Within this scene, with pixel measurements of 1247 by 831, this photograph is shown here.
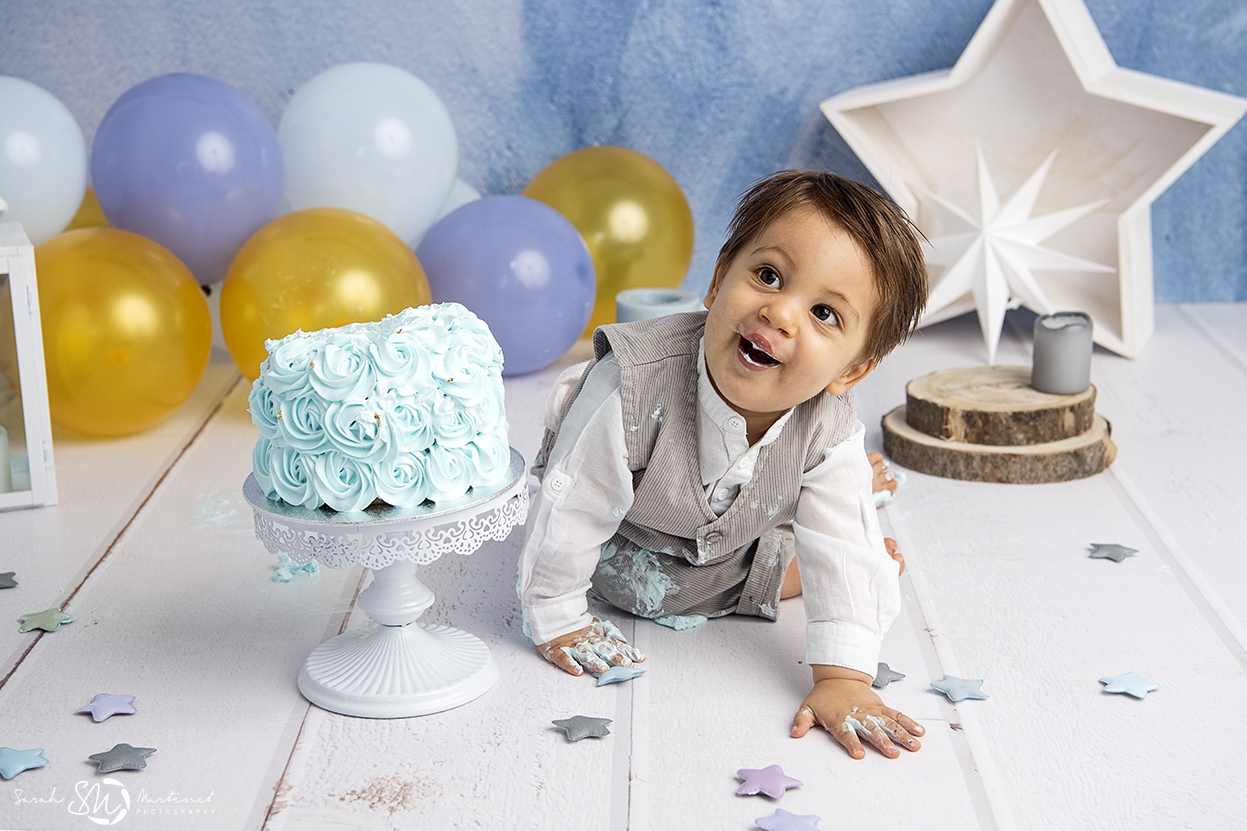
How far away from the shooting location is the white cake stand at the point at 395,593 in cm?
122

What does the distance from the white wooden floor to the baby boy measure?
2.8 inches

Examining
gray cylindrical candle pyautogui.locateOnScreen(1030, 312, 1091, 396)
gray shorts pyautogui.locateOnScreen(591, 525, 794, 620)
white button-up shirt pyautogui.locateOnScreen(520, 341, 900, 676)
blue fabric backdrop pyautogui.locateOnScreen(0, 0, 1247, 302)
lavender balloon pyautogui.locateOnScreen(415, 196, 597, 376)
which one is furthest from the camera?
blue fabric backdrop pyautogui.locateOnScreen(0, 0, 1247, 302)

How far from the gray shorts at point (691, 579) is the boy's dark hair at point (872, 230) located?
30cm

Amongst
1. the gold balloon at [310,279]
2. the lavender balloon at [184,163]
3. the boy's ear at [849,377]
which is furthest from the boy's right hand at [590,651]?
the lavender balloon at [184,163]

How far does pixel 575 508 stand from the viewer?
1396 millimetres

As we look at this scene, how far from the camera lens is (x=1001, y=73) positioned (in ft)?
9.19

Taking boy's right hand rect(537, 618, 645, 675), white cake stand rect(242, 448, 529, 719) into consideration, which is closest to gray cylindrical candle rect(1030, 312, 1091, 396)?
boy's right hand rect(537, 618, 645, 675)

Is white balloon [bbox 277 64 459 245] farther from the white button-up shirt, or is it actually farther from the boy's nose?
the boy's nose

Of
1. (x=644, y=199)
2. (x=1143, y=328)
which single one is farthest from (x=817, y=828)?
(x=1143, y=328)

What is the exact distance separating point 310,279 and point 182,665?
89 centimetres

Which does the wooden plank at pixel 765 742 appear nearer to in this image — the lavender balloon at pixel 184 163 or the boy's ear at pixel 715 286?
the boy's ear at pixel 715 286

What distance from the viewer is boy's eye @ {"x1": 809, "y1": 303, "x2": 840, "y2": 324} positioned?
1.30m

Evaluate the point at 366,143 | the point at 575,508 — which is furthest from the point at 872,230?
the point at 366,143

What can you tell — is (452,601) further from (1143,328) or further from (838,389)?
(1143,328)
